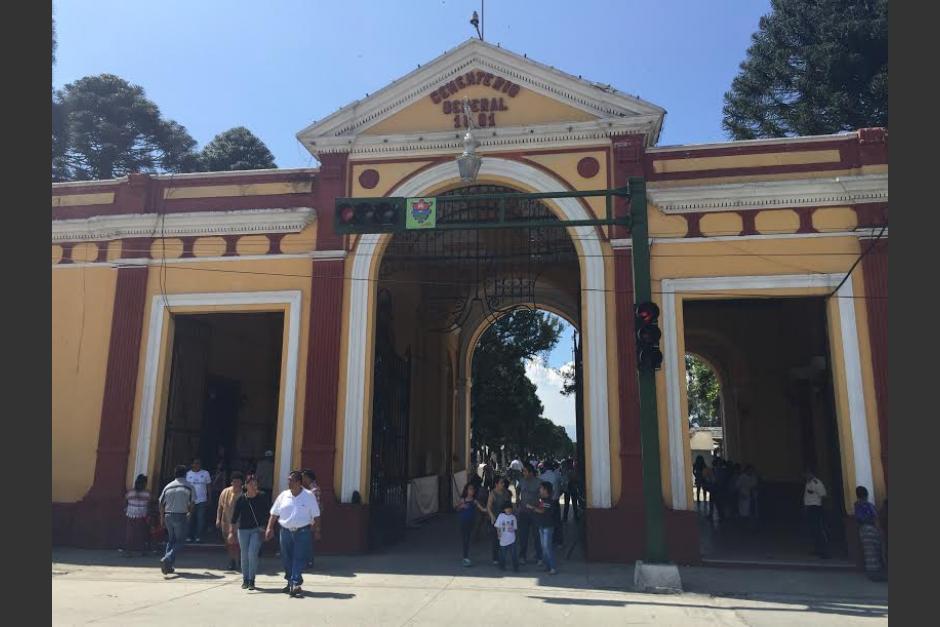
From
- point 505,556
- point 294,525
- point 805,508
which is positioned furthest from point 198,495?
point 805,508

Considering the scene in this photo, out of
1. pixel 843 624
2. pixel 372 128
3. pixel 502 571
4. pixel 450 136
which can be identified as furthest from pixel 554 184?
pixel 843 624

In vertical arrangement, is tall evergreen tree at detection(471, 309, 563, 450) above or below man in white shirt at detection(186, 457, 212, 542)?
above

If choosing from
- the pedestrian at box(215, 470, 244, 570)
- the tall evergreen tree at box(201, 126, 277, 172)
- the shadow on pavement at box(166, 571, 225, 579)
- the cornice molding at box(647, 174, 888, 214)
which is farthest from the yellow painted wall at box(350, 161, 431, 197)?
the tall evergreen tree at box(201, 126, 277, 172)

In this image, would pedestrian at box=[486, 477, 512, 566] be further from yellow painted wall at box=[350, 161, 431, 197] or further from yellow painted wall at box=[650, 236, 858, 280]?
yellow painted wall at box=[350, 161, 431, 197]

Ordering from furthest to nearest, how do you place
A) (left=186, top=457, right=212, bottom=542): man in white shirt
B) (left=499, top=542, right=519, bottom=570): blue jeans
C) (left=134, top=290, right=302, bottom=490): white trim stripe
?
(left=134, top=290, right=302, bottom=490): white trim stripe
(left=186, top=457, right=212, bottom=542): man in white shirt
(left=499, top=542, right=519, bottom=570): blue jeans

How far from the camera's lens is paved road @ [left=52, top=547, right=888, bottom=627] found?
769cm

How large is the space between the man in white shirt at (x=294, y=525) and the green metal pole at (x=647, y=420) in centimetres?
482

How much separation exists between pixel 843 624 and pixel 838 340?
18.5ft

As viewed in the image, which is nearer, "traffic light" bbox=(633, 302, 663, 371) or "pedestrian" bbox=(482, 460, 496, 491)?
"traffic light" bbox=(633, 302, 663, 371)

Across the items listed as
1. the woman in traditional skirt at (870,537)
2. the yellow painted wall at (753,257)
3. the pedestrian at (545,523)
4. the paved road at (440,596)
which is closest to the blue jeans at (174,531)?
the paved road at (440,596)

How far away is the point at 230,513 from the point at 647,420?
21.8ft

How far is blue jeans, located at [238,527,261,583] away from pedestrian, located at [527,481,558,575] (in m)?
4.39

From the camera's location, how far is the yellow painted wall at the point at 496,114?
527 inches

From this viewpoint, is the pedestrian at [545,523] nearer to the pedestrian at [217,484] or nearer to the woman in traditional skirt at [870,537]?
the woman in traditional skirt at [870,537]
